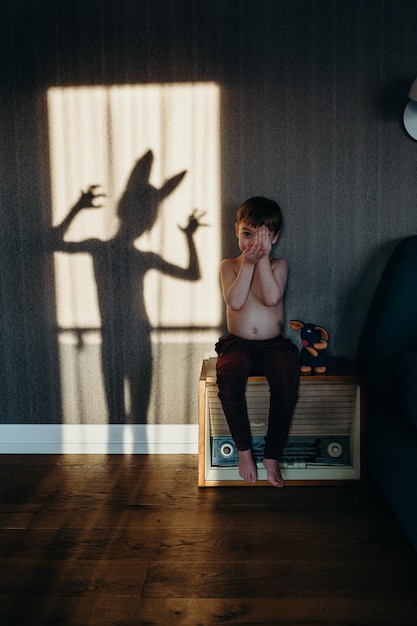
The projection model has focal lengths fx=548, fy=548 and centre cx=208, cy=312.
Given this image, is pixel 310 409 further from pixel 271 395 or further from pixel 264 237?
pixel 264 237

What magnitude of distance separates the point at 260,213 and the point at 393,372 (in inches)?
31.4

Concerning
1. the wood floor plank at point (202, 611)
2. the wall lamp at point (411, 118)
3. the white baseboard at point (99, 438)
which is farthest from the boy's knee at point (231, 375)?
the wall lamp at point (411, 118)

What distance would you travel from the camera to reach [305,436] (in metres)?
2.11

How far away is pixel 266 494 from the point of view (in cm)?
204

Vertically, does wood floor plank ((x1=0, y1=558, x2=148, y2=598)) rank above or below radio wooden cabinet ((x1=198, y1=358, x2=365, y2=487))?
below

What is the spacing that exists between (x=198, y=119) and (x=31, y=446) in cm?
163

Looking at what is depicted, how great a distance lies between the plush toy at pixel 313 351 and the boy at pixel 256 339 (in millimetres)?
56

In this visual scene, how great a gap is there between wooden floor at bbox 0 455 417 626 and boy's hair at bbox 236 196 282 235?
3.41 feet

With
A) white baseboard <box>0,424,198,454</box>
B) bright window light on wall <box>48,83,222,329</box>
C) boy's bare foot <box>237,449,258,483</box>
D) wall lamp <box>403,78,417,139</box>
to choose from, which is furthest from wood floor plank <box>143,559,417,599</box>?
wall lamp <box>403,78,417,139</box>

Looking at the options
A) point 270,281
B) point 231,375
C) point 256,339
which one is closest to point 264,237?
point 270,281

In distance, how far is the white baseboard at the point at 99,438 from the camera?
2.47 metres

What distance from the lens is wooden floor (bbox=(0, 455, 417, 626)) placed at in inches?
55.5

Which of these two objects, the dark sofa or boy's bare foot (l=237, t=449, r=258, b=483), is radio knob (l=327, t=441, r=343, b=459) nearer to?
the dark sofa

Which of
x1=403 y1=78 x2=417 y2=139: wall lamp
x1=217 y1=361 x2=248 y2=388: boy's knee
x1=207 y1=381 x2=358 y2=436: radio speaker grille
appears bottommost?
x1=207 y1=381 x2=358 y2=436: radio speaker grille
